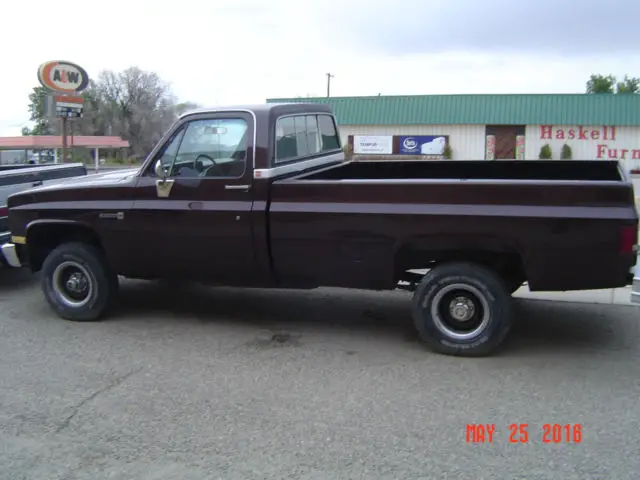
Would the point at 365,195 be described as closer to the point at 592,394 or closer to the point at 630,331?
the point at 592,394

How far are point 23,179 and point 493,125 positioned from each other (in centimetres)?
3270

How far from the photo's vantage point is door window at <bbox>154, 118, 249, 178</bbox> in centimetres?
578

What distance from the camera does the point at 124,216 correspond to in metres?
6.05

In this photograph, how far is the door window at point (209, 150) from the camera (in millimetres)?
5777

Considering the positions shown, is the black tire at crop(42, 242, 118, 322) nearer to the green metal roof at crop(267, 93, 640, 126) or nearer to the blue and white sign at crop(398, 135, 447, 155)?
the green metal roof at crop(267, 93, 640, 126)

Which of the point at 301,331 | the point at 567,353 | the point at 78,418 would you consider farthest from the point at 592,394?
the point at 78,418

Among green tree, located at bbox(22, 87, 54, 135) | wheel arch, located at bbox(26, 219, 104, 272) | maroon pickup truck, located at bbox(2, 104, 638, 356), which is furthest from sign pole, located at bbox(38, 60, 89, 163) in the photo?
green tree, located at bbox(22, 87, 54, 135)

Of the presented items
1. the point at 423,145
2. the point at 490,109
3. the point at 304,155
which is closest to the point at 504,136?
the point at 490,109

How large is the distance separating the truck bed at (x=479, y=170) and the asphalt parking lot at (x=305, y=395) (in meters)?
1.37

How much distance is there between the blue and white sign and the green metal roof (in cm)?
89

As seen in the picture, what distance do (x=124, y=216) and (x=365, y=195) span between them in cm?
233

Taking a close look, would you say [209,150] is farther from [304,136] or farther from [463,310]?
[463,310]

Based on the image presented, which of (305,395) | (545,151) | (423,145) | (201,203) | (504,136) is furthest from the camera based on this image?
(423,145)

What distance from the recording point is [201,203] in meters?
5.79
